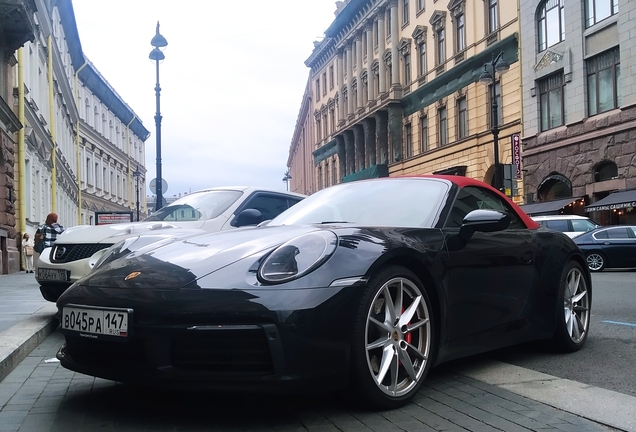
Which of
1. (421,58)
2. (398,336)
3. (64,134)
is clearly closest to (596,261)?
(398,336)

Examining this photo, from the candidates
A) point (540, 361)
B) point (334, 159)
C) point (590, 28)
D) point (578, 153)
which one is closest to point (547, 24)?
point (590, 28)

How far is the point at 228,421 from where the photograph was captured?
11.2ft

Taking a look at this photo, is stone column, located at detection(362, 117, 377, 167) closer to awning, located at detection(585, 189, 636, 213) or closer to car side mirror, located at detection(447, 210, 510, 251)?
awning, located at detection(585, 189, 636, 213)

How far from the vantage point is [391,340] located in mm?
3613

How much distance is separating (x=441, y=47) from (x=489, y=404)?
115 ft

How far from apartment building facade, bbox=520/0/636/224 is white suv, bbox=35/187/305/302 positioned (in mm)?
17613

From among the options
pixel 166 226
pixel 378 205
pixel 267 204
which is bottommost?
pixel 166 226

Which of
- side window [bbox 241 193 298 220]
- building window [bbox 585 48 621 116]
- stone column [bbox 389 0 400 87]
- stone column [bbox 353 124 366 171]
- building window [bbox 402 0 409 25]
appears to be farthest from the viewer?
stone column [bbox 353 124 366 171]

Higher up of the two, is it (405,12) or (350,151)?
(405,12)

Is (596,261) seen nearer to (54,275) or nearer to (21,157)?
(54,275)

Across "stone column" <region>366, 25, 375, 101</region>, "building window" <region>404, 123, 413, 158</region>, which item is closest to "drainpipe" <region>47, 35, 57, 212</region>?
"building window" <region>404, 123, 413, 158</region>

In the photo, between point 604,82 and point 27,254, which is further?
point 604,82

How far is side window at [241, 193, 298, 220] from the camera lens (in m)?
8.28

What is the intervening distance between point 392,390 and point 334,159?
5562 centimetres
